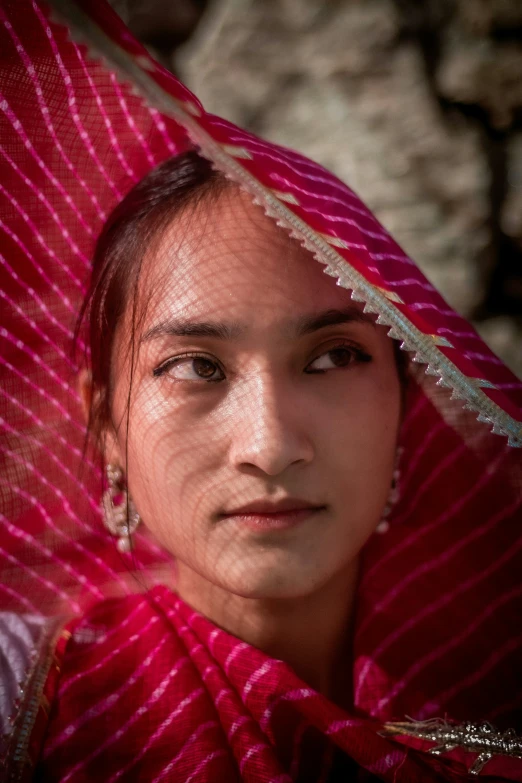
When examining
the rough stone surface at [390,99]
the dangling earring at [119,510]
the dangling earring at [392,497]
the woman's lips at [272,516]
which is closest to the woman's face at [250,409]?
the woman's lips at [272,516]

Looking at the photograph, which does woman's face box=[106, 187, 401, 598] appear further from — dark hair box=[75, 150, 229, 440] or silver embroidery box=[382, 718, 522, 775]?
silver embroidery box=[382, 718, 522, 775]

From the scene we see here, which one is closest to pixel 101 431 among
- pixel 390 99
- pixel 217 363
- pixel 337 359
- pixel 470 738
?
pixel 217 363

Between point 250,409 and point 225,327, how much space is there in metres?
0.10

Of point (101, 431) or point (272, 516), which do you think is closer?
point (272, 516)

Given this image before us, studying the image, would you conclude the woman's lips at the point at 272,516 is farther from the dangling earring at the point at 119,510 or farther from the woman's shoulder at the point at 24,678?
the woman's shoulder at the point at 24,678

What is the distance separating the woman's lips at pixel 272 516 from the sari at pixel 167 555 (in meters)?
0.21

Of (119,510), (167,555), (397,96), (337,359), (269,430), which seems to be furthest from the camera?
(397,96)

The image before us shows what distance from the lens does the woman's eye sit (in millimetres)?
790

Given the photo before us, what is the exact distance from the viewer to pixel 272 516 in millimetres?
761

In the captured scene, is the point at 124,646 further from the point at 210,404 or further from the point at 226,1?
the point at 226,1

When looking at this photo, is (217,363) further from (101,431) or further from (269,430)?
(101,431)

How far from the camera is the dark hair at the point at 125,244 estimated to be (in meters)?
0.83

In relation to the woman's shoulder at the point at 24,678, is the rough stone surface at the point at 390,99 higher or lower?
higher

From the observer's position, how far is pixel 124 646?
35.2 inches
